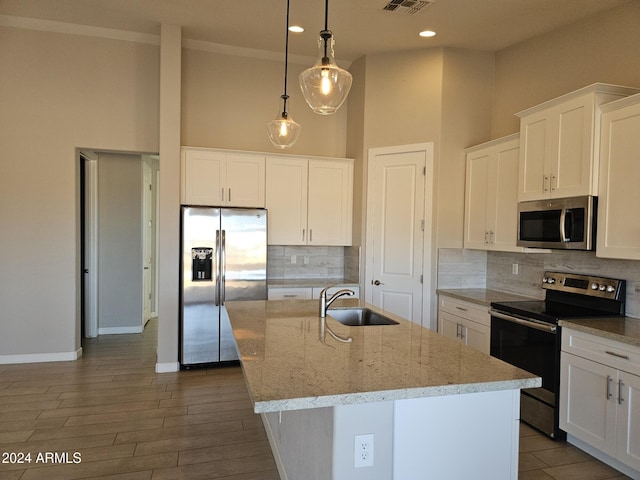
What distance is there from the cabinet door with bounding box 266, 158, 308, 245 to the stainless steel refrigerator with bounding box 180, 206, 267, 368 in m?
0.31

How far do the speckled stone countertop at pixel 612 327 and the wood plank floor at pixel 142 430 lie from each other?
0.85 metres

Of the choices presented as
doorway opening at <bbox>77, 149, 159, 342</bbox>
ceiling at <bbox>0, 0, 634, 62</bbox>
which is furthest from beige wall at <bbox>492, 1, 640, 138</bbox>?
doorway opening at <bbox>77, 149, 159, 342</bbox>

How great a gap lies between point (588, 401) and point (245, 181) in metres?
3.62

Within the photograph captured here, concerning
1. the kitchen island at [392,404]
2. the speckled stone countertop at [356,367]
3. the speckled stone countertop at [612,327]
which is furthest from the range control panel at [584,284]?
the kitchen island at [392,404]

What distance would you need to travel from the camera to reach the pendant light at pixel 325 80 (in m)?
2.32

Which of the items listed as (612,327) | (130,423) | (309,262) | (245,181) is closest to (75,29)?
(245,181)

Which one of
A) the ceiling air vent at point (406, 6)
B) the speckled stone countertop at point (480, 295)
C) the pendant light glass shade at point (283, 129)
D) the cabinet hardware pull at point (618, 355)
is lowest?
the cabinet hardware pull at point (618, 355)

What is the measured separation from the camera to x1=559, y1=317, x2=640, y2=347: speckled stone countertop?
2549 mm

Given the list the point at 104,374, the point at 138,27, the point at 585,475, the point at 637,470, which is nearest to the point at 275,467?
the point at 585,475

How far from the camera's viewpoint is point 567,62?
151 inches

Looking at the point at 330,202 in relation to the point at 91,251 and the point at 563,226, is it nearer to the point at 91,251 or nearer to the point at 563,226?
the point at 563,226

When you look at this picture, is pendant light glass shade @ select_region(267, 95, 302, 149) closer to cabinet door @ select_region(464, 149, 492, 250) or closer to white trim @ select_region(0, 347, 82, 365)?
cabinet door @ select_region(464, 149, 492, 250)

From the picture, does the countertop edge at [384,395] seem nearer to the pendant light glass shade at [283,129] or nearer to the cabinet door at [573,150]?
the cabinet door at [573,150]

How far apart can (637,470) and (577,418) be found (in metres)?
→ 0.43
